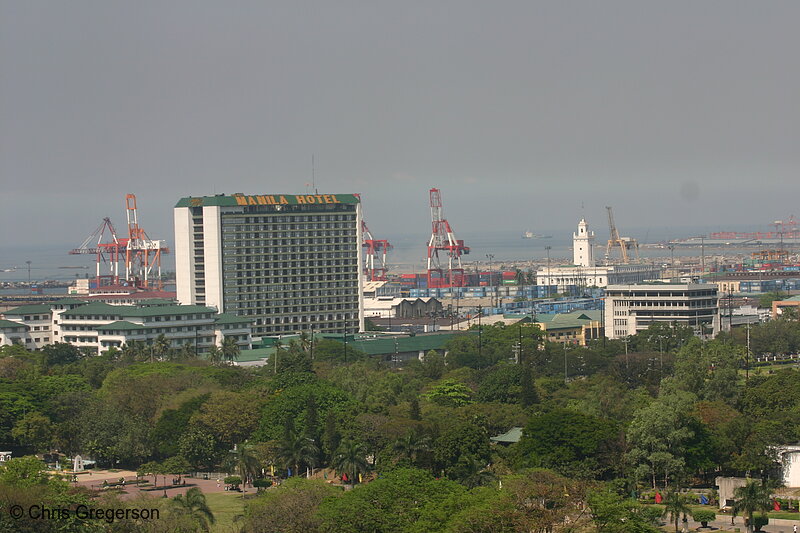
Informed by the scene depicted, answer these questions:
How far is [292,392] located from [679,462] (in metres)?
17.0

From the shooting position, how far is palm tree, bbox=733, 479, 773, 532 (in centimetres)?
4425

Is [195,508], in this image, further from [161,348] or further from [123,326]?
[123,326]

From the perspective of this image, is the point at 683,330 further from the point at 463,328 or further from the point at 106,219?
the point at 106,219

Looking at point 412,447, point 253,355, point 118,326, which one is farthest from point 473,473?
point 118,326

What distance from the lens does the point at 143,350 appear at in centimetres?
8444

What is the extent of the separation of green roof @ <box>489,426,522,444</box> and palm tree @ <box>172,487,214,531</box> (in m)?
14.4

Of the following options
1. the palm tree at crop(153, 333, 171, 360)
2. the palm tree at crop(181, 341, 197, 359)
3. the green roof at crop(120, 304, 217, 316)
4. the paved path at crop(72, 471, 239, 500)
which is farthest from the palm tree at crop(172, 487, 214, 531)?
the green roof at crop(120, 304, 217, 316)

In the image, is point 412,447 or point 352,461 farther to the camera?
point 352,461

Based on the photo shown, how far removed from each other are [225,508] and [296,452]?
5926mm

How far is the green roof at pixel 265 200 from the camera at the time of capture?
105 meters

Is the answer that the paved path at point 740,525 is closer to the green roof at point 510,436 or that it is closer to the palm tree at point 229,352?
the green roof at point 510,436

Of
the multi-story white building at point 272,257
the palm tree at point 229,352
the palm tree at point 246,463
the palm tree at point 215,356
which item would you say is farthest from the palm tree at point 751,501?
the multi-story white building at point 272,257

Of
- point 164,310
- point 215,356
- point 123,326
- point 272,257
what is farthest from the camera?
point 272,257

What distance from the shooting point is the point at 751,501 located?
4422 cm
